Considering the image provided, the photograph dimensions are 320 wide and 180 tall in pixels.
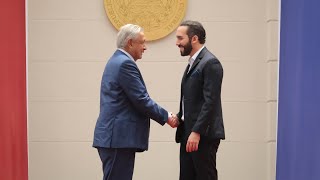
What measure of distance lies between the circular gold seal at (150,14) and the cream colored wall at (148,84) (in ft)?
0.24

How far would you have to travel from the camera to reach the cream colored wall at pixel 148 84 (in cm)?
497

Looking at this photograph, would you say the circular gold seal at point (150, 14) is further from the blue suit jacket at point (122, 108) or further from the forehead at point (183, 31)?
the blue suit jacket at point (122, 108)

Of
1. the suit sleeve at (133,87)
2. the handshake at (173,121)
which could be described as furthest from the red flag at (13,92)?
the handshake at (173,121)

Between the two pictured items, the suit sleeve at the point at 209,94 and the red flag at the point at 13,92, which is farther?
the red flag at the point at 13,92

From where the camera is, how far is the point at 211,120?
347 cm

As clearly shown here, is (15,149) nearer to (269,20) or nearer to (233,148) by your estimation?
(233,148)

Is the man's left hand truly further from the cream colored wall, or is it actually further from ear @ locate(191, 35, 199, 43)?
the cream colored wall

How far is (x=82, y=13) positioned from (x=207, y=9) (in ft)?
3.66

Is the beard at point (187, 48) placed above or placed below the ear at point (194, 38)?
below

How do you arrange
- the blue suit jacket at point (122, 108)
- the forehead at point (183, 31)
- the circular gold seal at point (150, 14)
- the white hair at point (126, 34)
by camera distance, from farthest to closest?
the circular gold seal at point (150, 14), the forehead at point (183, 31), the white hair at point (126, 34), the blue suit jacket at point (122, 108)

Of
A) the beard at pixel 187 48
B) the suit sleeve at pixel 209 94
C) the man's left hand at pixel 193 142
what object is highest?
the beard at pixel 187 48

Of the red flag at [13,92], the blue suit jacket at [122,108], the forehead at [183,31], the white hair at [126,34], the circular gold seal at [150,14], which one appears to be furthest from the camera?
the circular gold seal at [150,14]

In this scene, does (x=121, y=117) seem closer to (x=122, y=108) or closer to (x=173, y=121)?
(x=122, y=108)

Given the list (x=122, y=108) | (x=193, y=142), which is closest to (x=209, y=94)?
(x=193, y=142)
